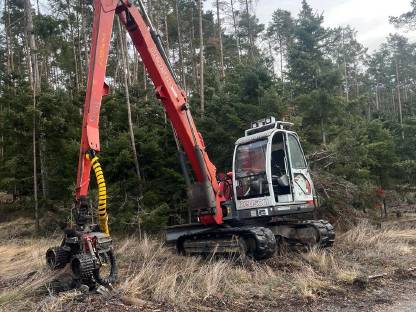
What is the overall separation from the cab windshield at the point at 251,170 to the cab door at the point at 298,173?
0.64 meters

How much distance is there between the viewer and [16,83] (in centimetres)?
2131

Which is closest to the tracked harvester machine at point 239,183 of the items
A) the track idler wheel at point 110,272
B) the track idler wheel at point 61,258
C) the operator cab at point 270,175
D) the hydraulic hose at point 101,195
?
the operator cab at point 270,175

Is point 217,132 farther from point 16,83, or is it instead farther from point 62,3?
point 62,3

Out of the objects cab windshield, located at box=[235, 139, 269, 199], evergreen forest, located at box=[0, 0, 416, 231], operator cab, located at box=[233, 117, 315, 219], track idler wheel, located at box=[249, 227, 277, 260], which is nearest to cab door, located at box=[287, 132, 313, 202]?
operator cab, located at box=[233, 117, 315, 219]

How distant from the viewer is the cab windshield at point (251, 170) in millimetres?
9812

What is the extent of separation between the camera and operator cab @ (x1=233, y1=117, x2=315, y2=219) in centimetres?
972

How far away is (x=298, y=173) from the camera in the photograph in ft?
33.3

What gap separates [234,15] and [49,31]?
63.5 feet

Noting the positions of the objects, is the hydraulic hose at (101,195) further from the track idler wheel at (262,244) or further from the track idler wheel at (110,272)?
the track idler wheel at (262,244)

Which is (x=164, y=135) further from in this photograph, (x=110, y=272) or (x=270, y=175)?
(x=110, y=272)

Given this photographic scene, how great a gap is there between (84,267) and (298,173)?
17.6ft

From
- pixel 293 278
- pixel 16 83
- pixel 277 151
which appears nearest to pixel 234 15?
pixel 16 83

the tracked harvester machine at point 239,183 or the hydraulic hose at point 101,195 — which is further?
the tracked harvester machine at point 239,183

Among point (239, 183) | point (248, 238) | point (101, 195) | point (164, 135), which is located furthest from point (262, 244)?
point (164, 135)
